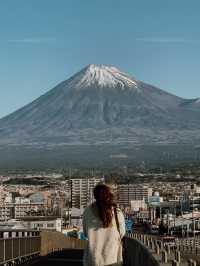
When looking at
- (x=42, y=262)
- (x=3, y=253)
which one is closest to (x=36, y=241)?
(x=42, y=262)

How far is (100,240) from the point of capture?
28.8ft

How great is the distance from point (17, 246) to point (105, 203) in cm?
1035

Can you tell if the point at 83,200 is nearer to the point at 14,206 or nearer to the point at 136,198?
the point at 136,198

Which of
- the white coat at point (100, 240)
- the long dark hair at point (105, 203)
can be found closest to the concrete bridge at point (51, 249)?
the white coat at point (100, 240)

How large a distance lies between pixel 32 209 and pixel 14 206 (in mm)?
5087

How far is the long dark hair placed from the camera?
8.72 meters

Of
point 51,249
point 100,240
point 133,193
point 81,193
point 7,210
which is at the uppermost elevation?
point 133,193

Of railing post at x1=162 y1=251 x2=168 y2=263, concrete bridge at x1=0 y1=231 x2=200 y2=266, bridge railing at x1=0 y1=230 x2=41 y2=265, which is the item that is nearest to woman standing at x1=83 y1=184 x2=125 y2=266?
concrete bridge at x1=0 y1=231 x2=200 y2=266

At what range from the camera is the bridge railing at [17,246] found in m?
16.8

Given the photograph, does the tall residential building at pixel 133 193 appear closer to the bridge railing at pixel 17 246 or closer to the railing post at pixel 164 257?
the bridge railing at pixel 17 246

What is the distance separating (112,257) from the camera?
873cm

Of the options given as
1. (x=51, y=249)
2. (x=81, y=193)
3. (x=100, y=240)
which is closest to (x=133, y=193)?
(x=81, y=193)

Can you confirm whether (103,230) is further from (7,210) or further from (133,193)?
(133,193)

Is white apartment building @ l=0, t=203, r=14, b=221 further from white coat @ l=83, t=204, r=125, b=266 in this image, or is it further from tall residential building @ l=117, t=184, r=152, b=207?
white coat @ l=83, t=204, r=125, b=266
